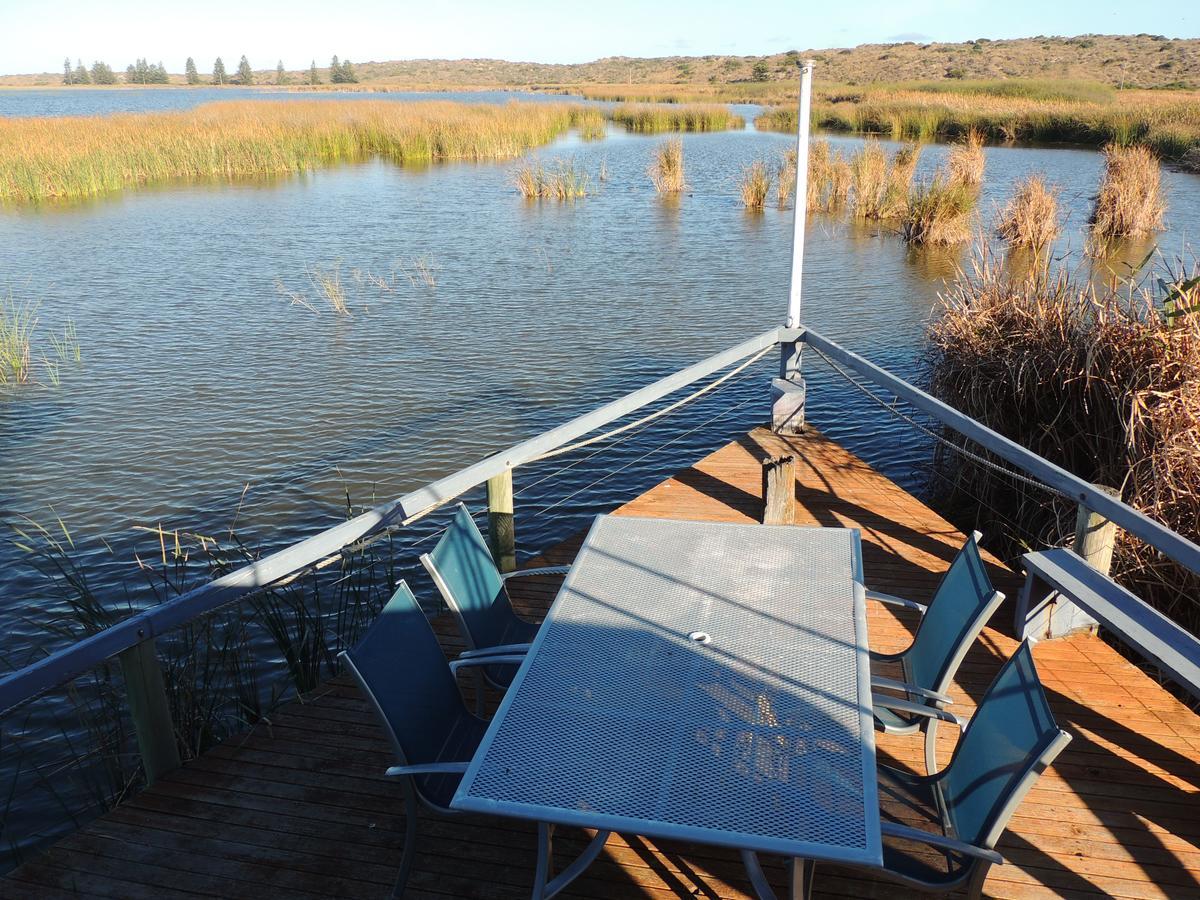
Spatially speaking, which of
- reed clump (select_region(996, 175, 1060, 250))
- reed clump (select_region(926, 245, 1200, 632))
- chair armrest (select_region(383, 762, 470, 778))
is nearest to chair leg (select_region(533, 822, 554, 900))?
chair armrest (select_region(383, 762, 470, 778))

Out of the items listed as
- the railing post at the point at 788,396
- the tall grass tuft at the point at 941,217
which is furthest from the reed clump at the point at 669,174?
the railing post at the point at 788,396

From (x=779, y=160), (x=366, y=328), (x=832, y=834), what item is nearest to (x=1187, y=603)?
(x=832, y=834)

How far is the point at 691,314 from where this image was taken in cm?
1358

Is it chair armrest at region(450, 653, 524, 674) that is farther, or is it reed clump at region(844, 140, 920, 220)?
reed clump at region(844, 140, 920, 220)

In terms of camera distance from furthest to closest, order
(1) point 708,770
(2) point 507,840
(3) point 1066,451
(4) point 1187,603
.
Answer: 1. (3) point 1066,451
2. (4) point 1187,603
3. (2) point 507,840
4. (1) point 708,770

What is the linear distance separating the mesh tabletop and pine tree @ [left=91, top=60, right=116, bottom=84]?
6047 inches

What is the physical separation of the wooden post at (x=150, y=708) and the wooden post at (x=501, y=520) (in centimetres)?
163

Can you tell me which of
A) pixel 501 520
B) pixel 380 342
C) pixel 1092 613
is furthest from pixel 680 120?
pixel 1092 613

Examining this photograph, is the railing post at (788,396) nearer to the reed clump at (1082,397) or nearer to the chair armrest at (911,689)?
the reed clump at (1082,397)

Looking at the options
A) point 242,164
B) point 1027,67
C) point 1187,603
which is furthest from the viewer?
point 1027,67

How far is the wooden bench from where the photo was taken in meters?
3.16

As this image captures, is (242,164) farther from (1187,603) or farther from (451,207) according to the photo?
(1187,603)

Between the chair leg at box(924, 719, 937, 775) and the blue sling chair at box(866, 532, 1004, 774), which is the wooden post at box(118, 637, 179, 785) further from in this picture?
the chair leg at box(924, 719, 937, 775)

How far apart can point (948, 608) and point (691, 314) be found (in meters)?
10.7
